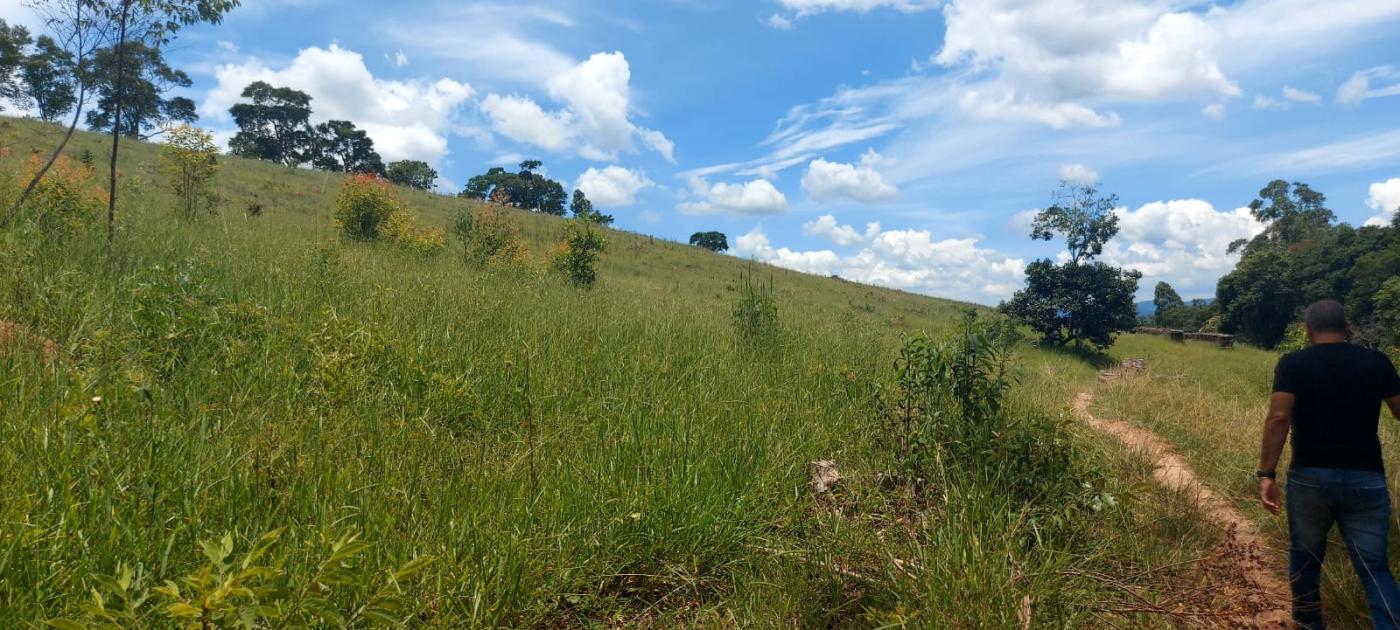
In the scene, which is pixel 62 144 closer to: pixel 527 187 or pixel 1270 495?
pixel 1270 495

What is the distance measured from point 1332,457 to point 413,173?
6803cm

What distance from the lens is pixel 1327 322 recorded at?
3551mm

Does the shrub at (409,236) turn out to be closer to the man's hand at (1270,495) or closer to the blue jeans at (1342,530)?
the man's hand at (1270,495)

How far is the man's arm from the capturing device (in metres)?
3.55

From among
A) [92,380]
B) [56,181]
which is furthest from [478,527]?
[56,181]

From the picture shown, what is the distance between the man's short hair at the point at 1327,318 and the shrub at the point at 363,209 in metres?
16.3

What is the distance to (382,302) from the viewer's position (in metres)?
6.36

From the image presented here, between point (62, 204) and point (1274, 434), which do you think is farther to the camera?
point (62, 204)

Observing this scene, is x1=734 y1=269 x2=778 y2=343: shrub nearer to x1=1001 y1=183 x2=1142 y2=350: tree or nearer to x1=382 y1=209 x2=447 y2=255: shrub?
x1=382 y1=209 x2=447 y2=255: shrub

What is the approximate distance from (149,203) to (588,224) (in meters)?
8.76

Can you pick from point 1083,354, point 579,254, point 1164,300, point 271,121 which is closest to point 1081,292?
point 1083,354

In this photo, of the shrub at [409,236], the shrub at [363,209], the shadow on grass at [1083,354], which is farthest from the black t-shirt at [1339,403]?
the shadow on grass at [1083,354]

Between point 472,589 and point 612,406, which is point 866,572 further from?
point 612,406

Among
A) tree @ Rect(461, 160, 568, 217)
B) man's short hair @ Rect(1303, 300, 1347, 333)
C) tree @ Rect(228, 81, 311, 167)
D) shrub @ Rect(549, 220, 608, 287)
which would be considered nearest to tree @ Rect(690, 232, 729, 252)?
tree @ Rect(461, 160, 568, 217)
